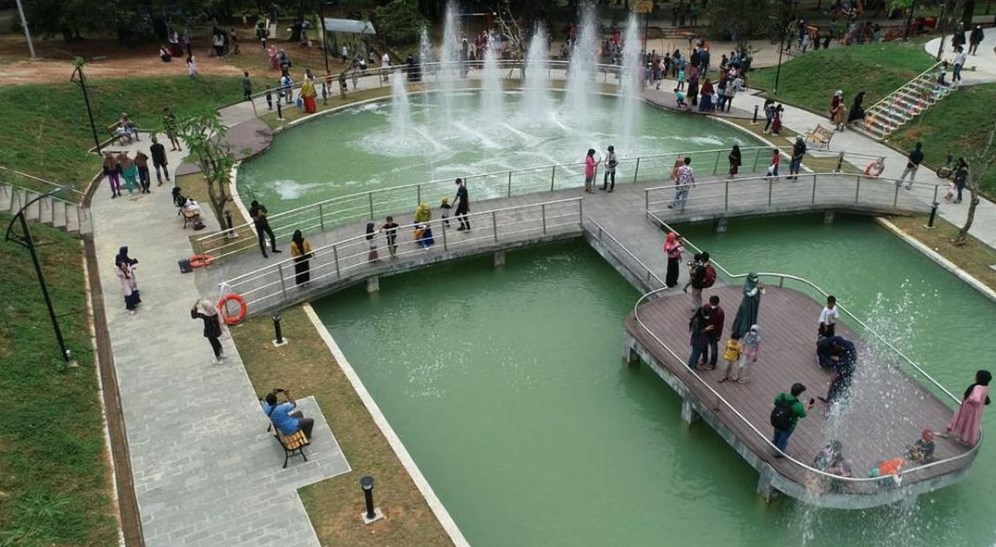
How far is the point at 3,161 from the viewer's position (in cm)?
2519

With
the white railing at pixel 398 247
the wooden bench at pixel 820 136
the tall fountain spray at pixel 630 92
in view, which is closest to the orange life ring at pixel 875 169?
the wooden bench at pixel 820 136

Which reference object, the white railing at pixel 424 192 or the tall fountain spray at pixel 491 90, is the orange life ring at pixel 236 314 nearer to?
the white railing at pixel 424 192

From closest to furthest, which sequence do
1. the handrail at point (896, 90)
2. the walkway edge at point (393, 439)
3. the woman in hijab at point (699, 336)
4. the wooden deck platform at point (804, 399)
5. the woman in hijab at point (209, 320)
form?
1. the walkway edge at point (393, 439)
2. the wooden deck platform at point (804, 399)
3. the woman in hijab at point (699, 336)
4. the woman in hijab at point (209, 320)
5. the handrail at point (896, 90)

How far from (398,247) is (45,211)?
1136cm

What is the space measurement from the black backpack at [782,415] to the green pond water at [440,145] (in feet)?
50.8

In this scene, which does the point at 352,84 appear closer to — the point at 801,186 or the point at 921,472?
the point at 801,186

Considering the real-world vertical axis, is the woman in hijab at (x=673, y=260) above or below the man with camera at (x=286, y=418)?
above

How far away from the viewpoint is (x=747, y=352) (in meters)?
14.8

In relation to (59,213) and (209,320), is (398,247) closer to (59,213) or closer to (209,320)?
(209,320)

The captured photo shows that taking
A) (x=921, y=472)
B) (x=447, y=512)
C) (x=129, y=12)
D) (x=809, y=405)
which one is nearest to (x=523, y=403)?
(x=447, y=512)

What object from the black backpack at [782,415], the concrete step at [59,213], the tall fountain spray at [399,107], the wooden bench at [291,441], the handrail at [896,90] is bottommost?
the wooden bench at [291,441]

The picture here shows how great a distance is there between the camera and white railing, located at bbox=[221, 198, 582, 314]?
62.0 ft

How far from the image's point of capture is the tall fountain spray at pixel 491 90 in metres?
35.8

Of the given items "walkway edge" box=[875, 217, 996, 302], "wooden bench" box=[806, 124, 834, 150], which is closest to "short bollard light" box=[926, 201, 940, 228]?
"walkway edge" box=[875, 217, 996, 302]
